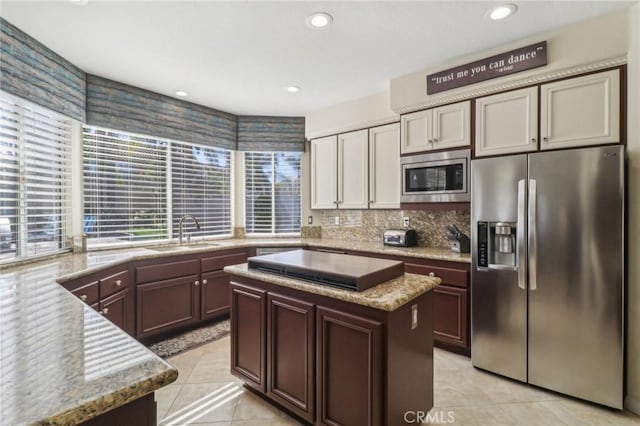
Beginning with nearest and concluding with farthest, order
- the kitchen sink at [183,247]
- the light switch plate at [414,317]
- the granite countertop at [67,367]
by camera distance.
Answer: the granite countertop at [67,367] < the light switch plate at [414,317] < the kitchen sink at [183,247]

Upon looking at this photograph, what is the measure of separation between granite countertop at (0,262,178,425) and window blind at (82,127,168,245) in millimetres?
2119

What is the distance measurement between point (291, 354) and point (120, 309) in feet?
5.83

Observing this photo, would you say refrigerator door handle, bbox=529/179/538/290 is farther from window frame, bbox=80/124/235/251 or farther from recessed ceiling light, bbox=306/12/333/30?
window frame, bbox=80/124/235/251

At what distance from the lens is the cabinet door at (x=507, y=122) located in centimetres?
234

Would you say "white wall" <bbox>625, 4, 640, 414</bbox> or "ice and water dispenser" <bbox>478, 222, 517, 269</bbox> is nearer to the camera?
"white wall" <bbox>625, 4, 640, 414</bbox>

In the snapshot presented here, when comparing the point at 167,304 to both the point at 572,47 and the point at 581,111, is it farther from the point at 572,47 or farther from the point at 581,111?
the point at 572,47

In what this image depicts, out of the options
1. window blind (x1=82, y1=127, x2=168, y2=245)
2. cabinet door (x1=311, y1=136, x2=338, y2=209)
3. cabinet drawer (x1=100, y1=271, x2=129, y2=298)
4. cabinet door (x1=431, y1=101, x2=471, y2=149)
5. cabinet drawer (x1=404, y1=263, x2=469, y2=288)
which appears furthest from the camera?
cabinet door (x1=311, y1=136, x2=338, y2=209)

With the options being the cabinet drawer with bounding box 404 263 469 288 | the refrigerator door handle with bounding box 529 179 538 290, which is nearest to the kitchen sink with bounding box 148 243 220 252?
the cabinet drawer with bounding box 404 263 469 288

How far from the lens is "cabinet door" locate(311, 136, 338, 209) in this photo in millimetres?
3902

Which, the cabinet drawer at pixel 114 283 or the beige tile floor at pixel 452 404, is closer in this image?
the beige tile floor at pixel 452 404

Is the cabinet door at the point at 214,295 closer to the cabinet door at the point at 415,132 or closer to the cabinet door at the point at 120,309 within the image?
the cabinet door at the point at 120,309

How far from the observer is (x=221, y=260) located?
137 inches

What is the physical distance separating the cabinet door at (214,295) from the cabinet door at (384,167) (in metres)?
1.96

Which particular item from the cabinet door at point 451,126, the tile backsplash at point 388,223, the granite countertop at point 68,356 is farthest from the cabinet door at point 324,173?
the granite countertop at point 68,356
